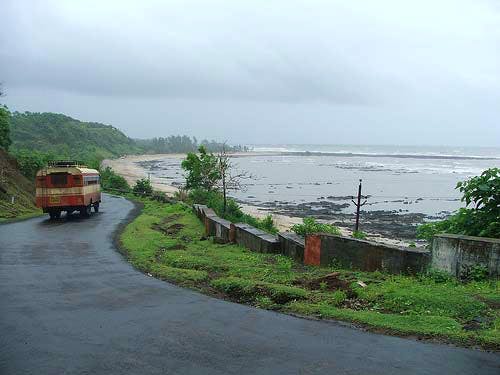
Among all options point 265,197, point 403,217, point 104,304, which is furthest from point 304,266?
point 265,197

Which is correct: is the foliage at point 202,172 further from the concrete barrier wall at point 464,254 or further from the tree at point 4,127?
the concrete barrier wall at point 464,254

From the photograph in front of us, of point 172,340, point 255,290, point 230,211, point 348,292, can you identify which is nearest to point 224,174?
point 230,211

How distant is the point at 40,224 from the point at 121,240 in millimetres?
8238

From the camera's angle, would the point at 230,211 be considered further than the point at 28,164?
No

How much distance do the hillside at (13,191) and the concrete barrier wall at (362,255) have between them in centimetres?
1969

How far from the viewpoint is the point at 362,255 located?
1077 cm

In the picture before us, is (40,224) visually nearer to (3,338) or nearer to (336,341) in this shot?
(3,338)

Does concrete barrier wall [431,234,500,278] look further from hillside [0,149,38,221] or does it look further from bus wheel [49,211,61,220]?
hillside [0,149,38,221]

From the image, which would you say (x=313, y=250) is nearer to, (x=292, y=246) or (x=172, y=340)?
(x=292, y=246)

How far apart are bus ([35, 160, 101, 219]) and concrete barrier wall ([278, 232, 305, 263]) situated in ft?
51.3

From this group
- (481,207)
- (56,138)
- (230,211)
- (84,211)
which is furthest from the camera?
(56,138)

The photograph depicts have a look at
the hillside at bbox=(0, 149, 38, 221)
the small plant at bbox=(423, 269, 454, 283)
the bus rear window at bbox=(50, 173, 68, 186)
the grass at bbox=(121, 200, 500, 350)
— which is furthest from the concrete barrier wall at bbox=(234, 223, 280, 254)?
the hillside at bbox=(0, 149, 38, 221)

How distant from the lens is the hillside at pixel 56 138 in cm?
9450

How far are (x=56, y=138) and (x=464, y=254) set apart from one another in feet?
366
